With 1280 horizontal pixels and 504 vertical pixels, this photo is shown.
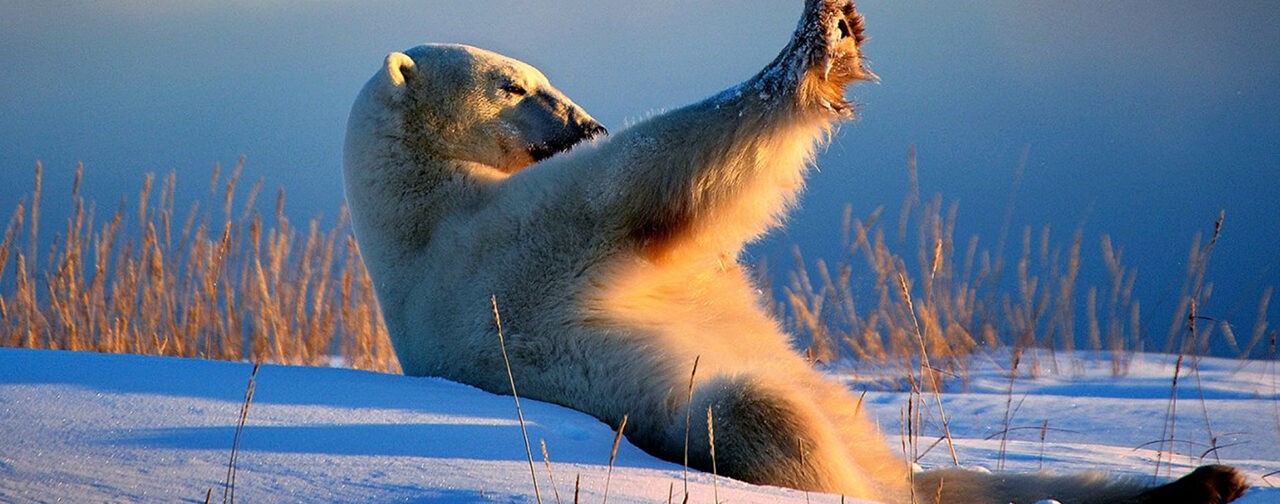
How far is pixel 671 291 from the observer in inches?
122

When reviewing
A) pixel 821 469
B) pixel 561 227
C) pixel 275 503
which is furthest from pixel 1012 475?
pixel 275 503

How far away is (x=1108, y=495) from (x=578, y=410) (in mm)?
1388

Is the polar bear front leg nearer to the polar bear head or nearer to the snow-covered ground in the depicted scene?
the snow-covered ground

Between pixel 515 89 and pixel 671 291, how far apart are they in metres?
1.11

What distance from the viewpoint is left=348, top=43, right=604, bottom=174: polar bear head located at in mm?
3611

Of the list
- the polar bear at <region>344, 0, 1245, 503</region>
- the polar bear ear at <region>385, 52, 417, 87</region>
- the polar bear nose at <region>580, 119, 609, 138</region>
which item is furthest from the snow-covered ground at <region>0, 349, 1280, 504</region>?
the polar bear nose at <region>580, 119, 609, 138</region>

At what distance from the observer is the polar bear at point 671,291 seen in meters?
2.52

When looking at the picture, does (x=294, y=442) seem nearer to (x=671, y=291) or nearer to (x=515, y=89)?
(x=671, y=291)

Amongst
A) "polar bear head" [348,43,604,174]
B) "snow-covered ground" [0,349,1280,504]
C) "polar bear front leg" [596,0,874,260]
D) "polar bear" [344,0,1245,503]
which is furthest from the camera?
"polar bear head" [348,43,604,174]

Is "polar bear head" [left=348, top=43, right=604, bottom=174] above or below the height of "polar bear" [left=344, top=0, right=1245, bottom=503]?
above

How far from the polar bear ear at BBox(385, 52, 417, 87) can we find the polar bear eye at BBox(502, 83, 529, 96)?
310 mm

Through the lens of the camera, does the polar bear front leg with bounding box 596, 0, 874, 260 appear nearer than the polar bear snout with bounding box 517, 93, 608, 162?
Yes

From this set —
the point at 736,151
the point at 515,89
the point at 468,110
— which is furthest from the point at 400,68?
the point at 736,151

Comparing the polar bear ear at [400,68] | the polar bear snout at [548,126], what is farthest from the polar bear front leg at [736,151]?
the polar bear ear at [400,68]
